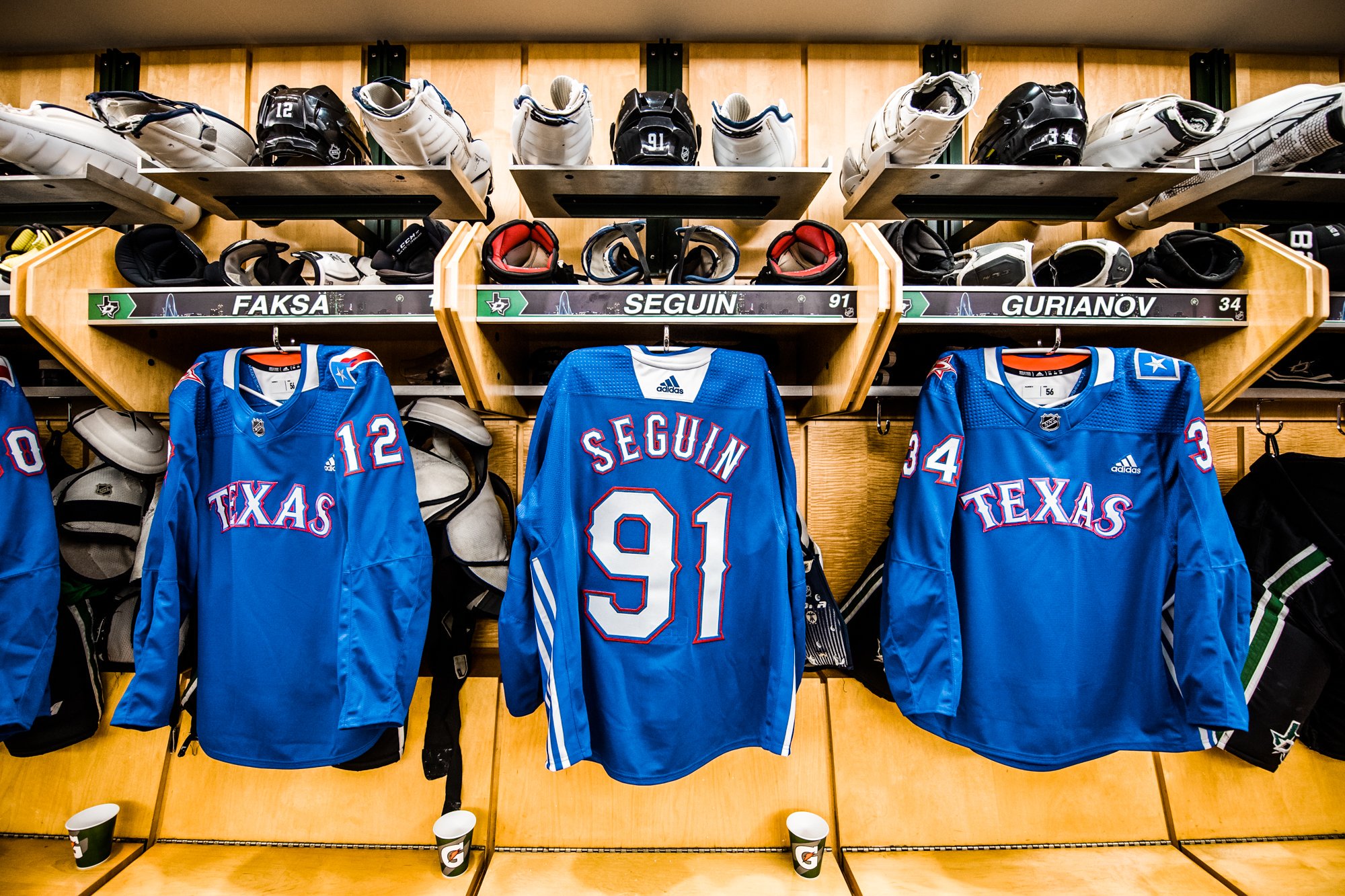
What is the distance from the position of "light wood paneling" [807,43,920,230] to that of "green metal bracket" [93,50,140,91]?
2.09m

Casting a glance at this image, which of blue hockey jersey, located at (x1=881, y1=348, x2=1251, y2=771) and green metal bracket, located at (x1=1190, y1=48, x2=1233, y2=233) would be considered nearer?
blue hockey jersey, located at (x1=881, y1=348, x2=1251, y2=771)

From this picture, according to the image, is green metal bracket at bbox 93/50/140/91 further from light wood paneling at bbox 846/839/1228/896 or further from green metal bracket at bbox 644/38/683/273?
light wood paneling at bbox 846/839/1228/896

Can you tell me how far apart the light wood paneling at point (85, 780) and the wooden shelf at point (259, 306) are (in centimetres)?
104

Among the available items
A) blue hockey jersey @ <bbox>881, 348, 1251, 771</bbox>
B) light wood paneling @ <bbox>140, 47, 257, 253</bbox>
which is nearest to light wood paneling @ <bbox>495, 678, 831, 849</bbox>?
blue hockey jersey @ <bbox>881, 348, 1251, 771</bbox>

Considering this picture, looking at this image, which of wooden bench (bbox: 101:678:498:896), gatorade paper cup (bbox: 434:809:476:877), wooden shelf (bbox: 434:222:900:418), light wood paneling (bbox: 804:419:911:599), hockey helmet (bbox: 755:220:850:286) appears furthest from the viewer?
light wood paneling (bbox: 804:419:911:599)

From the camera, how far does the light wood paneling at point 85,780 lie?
1475 millimetres

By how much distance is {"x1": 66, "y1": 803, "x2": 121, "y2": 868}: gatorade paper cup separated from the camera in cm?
132

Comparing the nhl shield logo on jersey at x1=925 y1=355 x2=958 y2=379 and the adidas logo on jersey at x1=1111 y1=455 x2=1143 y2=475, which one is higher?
the nhl shield logo on jersey at x1=925 y1=355 x2=958 y2=379

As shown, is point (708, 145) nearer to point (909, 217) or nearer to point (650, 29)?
point (650, 29)

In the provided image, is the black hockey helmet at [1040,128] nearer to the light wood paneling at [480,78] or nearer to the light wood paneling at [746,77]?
the light wood paneling at [746,77]

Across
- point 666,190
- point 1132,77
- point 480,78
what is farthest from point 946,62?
point 480,78

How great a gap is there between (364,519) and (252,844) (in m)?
1.13

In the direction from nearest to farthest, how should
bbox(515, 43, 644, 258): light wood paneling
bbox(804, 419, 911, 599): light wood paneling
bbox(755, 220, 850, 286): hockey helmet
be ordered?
bbox(755, 220, 850, 286): hockey helmet → bbox(804, 419, 911, 599): light wood paneling → bbox(515, 43, 644, 258): light wood paneling

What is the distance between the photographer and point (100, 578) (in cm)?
125
